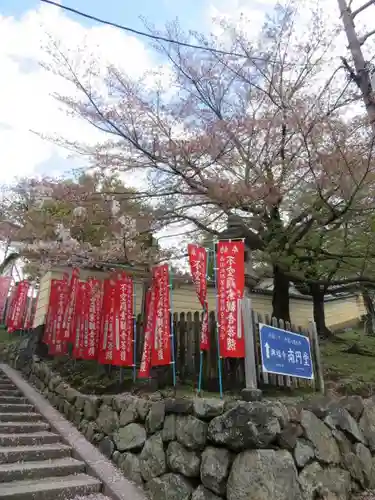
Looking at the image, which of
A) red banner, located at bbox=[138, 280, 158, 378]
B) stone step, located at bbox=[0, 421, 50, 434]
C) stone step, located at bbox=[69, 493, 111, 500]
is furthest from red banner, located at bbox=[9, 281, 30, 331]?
stone step, located at bbox=[69, 493, 111, 500]

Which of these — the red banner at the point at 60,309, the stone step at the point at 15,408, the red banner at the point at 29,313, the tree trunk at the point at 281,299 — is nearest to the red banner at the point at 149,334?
the stone step at the point at 15,408

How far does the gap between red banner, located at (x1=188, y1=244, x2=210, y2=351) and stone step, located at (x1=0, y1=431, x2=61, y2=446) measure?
3095 millimetres

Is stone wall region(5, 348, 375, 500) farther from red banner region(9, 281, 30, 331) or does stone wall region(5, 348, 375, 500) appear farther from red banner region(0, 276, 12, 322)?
red banner region(0, 276, 12, 322)

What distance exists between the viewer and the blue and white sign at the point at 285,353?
566cm

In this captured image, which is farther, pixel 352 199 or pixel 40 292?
pixel 40 292

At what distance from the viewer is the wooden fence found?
6.09m

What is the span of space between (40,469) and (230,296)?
369 cm

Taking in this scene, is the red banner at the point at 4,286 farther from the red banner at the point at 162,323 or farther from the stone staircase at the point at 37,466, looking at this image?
the red banner at the point at 162,323

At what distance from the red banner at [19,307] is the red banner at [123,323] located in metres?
8.10

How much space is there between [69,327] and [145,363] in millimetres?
4065

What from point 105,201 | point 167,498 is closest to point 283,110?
point 105,201

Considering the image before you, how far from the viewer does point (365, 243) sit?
7.92 m

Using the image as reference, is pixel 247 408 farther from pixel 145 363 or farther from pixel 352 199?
pixel 352 199

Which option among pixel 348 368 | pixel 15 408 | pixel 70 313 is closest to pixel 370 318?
pixel 348 368
